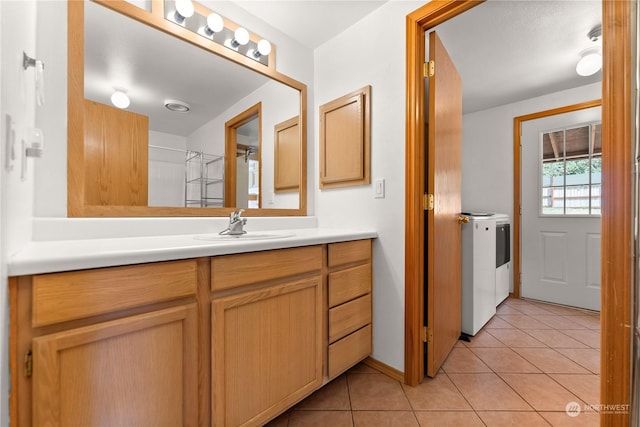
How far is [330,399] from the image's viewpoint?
1.41m

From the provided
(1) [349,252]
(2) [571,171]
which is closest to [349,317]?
(1) [349,252]

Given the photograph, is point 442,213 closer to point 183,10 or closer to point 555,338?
point 555,338

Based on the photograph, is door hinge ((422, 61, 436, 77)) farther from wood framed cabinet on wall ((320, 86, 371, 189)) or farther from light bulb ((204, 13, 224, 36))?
light bulb ((204, 13, 224, 36))

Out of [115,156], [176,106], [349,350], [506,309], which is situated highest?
[176,106]

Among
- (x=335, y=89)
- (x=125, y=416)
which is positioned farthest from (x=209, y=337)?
(x=335, y=89)

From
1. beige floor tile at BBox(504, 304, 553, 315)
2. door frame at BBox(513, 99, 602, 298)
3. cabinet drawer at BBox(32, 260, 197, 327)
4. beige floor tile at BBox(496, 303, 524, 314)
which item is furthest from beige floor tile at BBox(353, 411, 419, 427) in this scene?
door frame at BBox(513, 99, 602, 298)

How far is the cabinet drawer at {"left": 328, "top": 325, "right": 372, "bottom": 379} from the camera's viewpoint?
1390mm

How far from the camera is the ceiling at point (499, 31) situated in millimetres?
1719

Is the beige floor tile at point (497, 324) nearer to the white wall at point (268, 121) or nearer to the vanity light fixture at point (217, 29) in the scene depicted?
the white wall at point (268, 121)

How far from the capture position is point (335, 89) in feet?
6.38

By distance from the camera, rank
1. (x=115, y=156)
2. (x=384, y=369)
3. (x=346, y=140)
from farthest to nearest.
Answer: (x=346, y=140) → (x=384, y=369) → (x=115, y=156)

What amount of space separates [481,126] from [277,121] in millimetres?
2820

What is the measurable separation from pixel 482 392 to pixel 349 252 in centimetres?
105

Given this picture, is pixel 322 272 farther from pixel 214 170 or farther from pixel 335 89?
pixel 335 89
